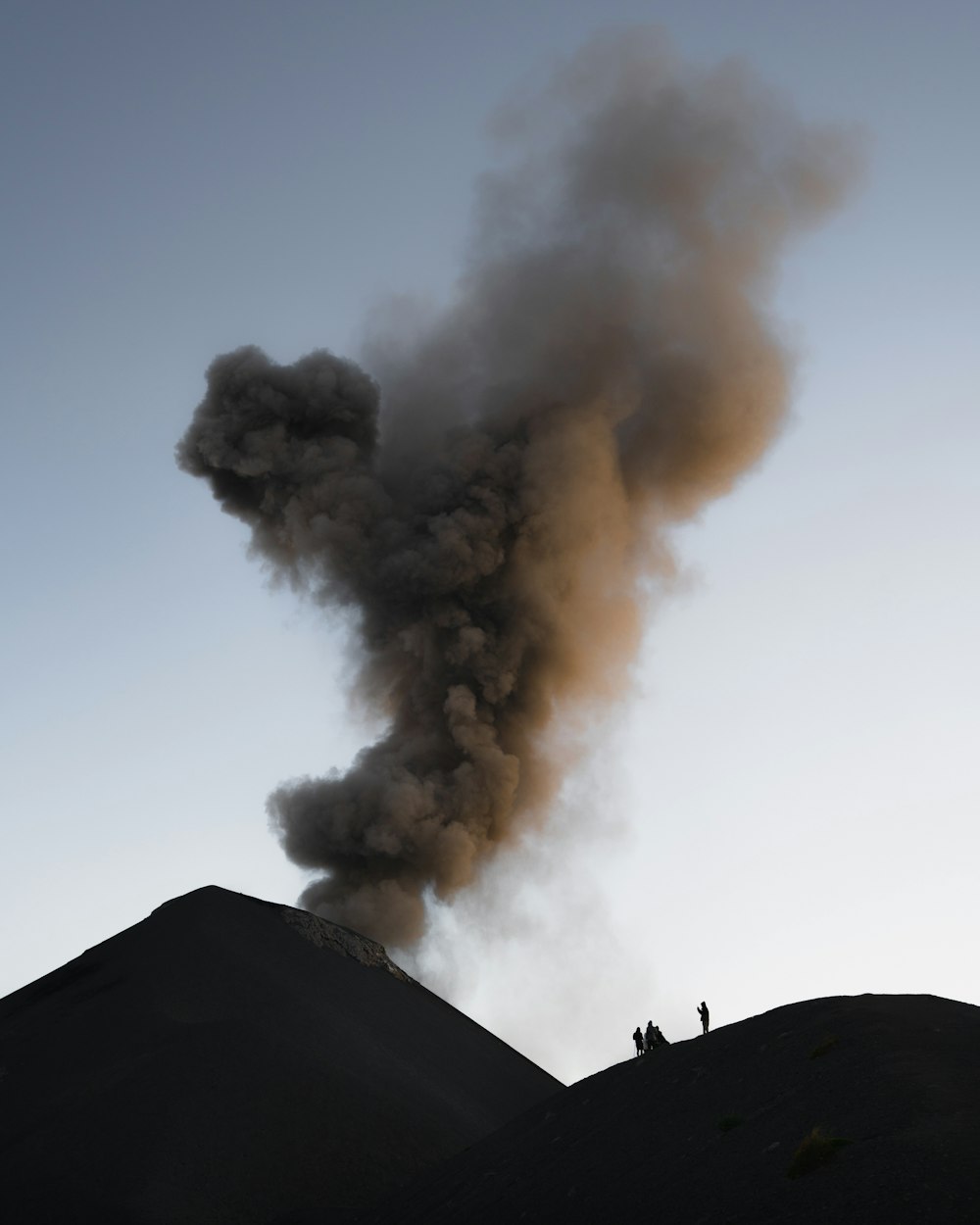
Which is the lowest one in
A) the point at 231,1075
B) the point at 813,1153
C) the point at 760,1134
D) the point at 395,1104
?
the point at 813,1153

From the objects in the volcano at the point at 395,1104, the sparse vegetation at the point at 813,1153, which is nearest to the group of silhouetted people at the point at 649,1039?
the volcano at the point at 395,1104

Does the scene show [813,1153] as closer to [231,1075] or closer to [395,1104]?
[395,1104]

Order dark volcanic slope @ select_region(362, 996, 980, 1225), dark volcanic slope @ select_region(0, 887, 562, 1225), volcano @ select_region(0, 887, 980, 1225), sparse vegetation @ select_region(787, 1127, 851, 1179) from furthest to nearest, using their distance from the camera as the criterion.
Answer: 1. dark volcanic slope @ select_region(0, 887, 562, 1225)
2. volcano @ select_region(0, 887, 980, 1225)
3. sparse vegetation @ select_region(787, 1127, 851, 1179)
4. dark volcanic slope @ select_region(362, 996, 980, 1225)

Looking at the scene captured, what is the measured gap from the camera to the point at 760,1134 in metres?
17.7

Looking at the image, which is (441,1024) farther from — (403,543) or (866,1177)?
(866,1177)

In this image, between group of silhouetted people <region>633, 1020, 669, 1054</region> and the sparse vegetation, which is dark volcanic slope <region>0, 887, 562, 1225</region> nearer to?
group of silhouetted people <region>633, 1020, 669, 1054</region>

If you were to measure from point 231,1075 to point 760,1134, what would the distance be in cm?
1803

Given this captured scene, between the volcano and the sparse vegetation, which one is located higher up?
the volcano

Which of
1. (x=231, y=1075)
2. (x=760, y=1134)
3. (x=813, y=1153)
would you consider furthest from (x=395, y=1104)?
(x=813, y=1153)

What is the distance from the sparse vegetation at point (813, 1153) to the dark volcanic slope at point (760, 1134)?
12cm

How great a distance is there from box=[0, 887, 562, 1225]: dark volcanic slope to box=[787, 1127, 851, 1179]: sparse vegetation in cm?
1449

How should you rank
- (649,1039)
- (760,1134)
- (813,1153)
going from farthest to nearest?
1. (649,1039)
2. (760,1134)
3. (813,1153)

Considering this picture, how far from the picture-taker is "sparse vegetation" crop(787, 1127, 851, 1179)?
15.5m

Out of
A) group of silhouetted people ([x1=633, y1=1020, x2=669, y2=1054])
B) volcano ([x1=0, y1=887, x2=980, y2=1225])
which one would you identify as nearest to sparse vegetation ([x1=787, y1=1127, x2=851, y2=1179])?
volcano ([x1=0, y1=887, x2=980, y2=1225])
